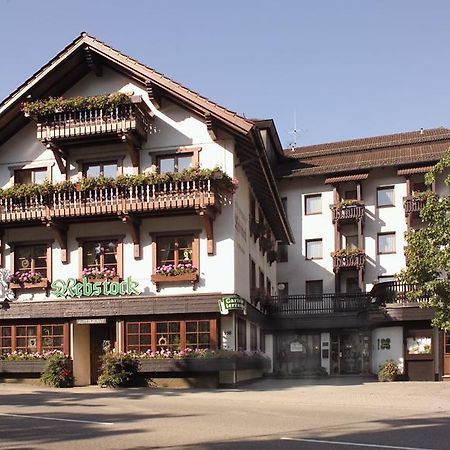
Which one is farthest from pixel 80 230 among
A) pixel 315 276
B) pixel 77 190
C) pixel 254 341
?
pixel 315 276

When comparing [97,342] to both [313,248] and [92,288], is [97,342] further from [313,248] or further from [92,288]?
[313,248]

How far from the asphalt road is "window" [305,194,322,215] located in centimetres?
2333

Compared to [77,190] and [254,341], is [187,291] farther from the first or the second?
[254,341]

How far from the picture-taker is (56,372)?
24.3 meters

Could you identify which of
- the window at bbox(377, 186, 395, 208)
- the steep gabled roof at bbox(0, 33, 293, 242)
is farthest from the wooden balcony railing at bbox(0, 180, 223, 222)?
the window at bbox(377, 186, 395, 208)

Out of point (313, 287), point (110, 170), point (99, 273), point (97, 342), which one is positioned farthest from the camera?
point (313, 287)

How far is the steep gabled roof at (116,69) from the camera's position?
24.4 m

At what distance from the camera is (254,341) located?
3066 centimetres

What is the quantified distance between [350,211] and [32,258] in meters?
20.6

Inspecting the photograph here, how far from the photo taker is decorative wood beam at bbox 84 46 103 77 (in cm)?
2598

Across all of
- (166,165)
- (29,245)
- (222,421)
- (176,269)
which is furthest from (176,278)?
(222,421)

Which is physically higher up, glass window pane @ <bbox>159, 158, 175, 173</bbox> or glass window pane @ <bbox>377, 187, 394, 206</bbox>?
glass window pane @ <bbox>377, 187, 394, 206</bbox>

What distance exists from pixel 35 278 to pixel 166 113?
7.68 m

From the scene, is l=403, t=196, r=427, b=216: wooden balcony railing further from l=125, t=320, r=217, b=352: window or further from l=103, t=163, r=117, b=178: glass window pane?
l=103, t=163, r=117, b=178: glass window pane
